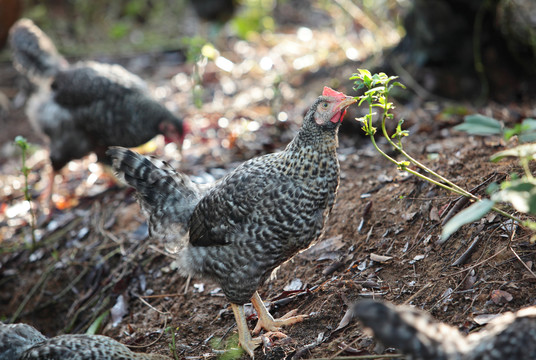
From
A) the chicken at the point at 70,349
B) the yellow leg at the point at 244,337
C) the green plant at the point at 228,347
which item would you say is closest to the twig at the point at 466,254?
the yellow leg at the point at 244,337

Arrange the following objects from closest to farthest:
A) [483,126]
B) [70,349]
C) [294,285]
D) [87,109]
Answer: [483,126] < [70,349] < [294,285] < [87,109]

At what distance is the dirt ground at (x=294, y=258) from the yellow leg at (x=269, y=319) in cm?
6

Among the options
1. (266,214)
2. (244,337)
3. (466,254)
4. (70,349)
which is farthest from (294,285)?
(70,349)

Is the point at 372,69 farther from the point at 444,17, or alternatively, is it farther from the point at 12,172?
the point at 12,172

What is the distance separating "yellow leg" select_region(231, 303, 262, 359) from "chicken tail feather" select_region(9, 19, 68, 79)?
4.46m

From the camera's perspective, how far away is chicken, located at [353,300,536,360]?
2.21m

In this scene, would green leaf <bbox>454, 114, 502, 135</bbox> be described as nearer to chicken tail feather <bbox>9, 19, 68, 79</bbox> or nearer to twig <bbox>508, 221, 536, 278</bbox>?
twig <bbox>508, 221, 536, 278</bbox>

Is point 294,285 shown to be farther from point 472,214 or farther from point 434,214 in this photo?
point 472,214

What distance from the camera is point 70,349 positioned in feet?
10.8

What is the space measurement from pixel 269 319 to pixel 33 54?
4.91 m

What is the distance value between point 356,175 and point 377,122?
48.1 inches

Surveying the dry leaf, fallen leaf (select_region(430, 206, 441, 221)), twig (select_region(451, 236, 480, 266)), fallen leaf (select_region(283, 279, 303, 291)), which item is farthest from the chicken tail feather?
twig (select_region(451, 236, 480, 266))

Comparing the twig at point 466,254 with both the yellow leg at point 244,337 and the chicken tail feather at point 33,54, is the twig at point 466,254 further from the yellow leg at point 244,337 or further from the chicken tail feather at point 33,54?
the chicken tail feather at point 33,54

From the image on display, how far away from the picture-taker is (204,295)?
441 centimetres
